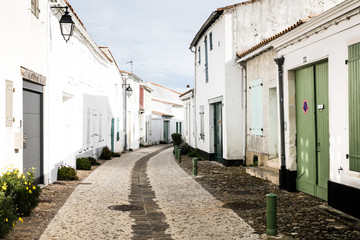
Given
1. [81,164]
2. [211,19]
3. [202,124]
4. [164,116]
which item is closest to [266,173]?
[81,164]

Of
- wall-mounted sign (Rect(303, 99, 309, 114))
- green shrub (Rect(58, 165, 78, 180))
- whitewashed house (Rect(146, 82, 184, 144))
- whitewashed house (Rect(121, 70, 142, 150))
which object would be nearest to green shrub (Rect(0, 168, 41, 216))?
green shrub (Rect(58, 165, 78, 180))

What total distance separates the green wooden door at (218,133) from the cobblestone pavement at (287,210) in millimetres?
5054

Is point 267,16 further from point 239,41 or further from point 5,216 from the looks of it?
point 5,216

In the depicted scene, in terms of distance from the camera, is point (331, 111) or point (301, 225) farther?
point (331, 111)

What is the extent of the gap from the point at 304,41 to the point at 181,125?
128ft

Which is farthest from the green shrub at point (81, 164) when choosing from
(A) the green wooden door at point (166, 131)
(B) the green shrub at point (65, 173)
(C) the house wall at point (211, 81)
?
(A) the green wooden door at point (166, 131)

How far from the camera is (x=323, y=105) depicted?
7.69 metres

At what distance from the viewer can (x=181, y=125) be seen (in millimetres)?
47156

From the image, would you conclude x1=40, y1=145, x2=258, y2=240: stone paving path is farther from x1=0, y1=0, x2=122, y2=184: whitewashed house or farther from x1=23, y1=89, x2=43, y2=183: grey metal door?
x1=0, y1=0, x2=122, y2=184: whitewashed house

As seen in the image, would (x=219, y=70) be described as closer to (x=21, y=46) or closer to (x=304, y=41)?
(x=304, y=41)

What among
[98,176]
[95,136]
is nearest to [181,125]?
[95,136]

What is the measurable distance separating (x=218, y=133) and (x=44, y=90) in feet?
28.1

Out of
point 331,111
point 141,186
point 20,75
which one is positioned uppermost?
point 20,75

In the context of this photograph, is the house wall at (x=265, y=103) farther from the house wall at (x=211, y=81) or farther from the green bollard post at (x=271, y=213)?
the green bollard post at (x=271, y=213)
